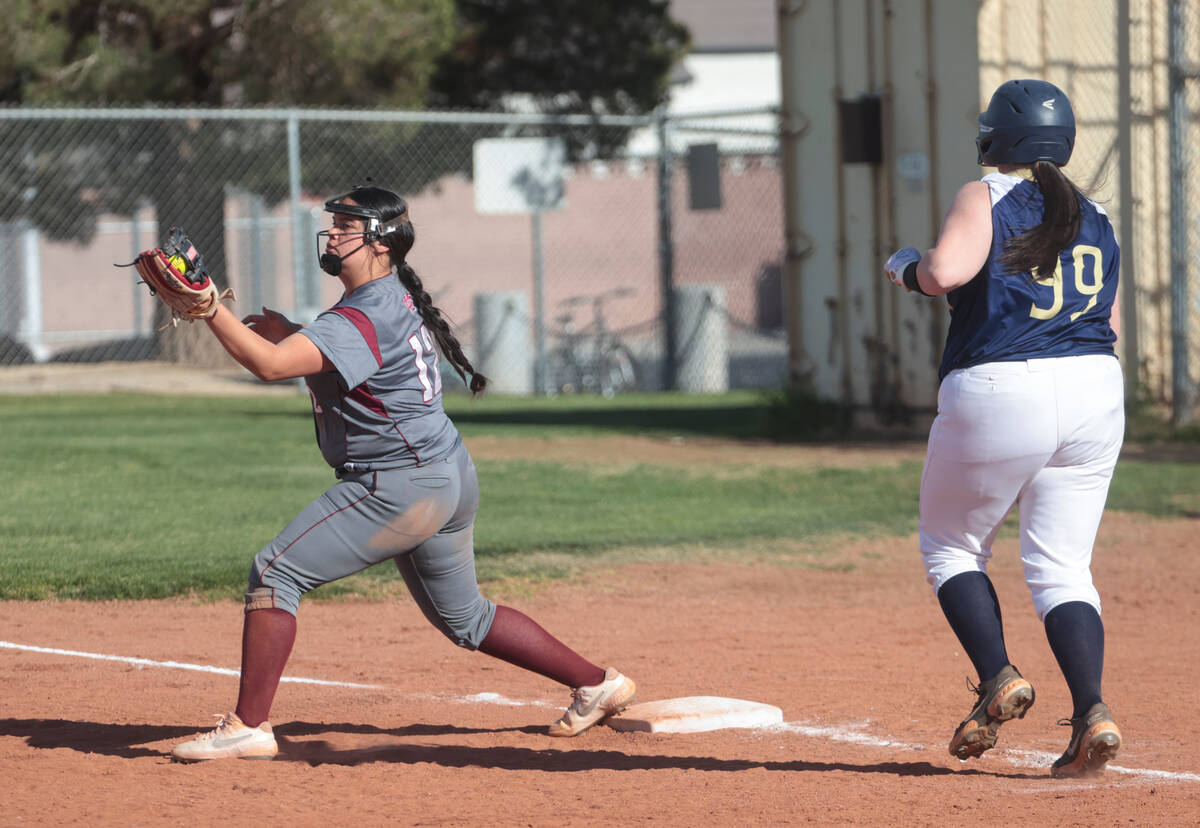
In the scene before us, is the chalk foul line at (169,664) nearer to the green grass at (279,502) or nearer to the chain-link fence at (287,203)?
the green grass at (279,502)

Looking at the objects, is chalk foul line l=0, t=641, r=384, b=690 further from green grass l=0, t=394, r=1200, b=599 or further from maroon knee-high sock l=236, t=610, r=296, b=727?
maroon knee-high sock l=236, t=610, r=296, b=727

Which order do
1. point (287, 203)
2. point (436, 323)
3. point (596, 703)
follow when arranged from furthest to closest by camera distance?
point (287, 203)
point (596, 703)
point (436, 323)

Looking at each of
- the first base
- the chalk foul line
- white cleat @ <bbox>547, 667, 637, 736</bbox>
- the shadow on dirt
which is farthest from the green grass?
white cleat @ <bbox>547, 667, 637, 736</bbox>

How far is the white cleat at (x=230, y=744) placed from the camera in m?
4.84

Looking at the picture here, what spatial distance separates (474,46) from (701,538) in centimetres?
1455

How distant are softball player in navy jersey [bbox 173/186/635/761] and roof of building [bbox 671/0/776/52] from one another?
141 feet

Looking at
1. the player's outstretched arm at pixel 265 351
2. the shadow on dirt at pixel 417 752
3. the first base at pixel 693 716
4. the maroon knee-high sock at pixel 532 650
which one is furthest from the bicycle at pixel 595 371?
the player's outstretched arm at pixel 265 351

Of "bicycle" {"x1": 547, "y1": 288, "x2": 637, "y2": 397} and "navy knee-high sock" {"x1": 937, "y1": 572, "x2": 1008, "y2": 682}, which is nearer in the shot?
"navy knee-high sock" {"x1": 937, "y1": 572, "x2": 1008, "y2": 682}

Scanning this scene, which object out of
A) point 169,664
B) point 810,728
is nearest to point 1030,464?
point 810,728

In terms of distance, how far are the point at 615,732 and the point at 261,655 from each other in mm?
1304

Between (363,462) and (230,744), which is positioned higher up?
(363,462)

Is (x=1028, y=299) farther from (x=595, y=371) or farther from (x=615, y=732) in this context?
(x=595, y=371)

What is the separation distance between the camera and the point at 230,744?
484 centimetres

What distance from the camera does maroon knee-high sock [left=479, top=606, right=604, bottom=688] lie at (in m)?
5.20
